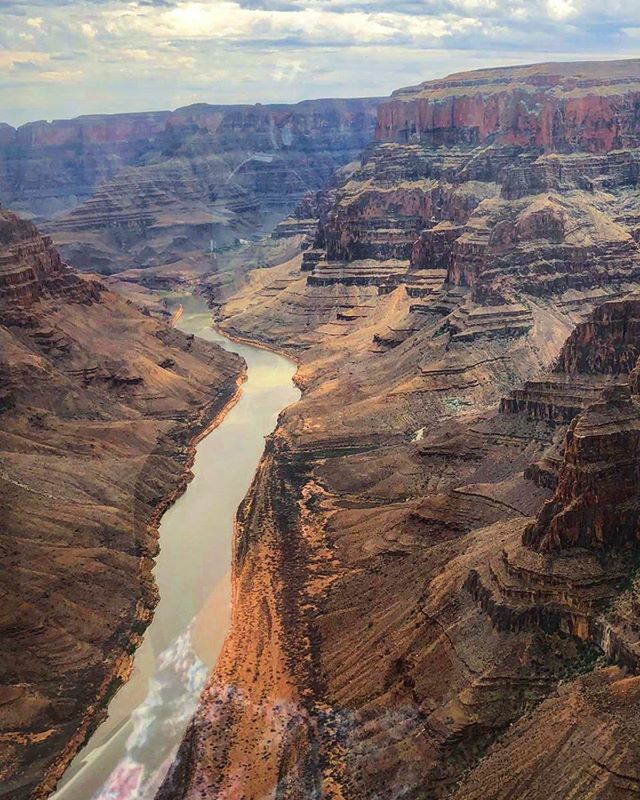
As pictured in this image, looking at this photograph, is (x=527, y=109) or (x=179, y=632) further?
(x=527, y=109)

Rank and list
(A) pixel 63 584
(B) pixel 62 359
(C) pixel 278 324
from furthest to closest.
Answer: (C) pixel 278 324, (B) pixel 62 359, (A) pixel 63 584

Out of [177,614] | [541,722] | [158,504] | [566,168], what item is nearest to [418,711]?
[541,722]

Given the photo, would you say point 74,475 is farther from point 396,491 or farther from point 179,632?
point 396,491

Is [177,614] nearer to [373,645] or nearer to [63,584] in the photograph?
[63,584]

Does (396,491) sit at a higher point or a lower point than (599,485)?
lower

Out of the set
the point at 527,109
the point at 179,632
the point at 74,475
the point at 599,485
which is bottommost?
the point at 179,632

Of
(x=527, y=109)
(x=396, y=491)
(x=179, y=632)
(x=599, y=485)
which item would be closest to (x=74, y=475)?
(x=179, y=632)
